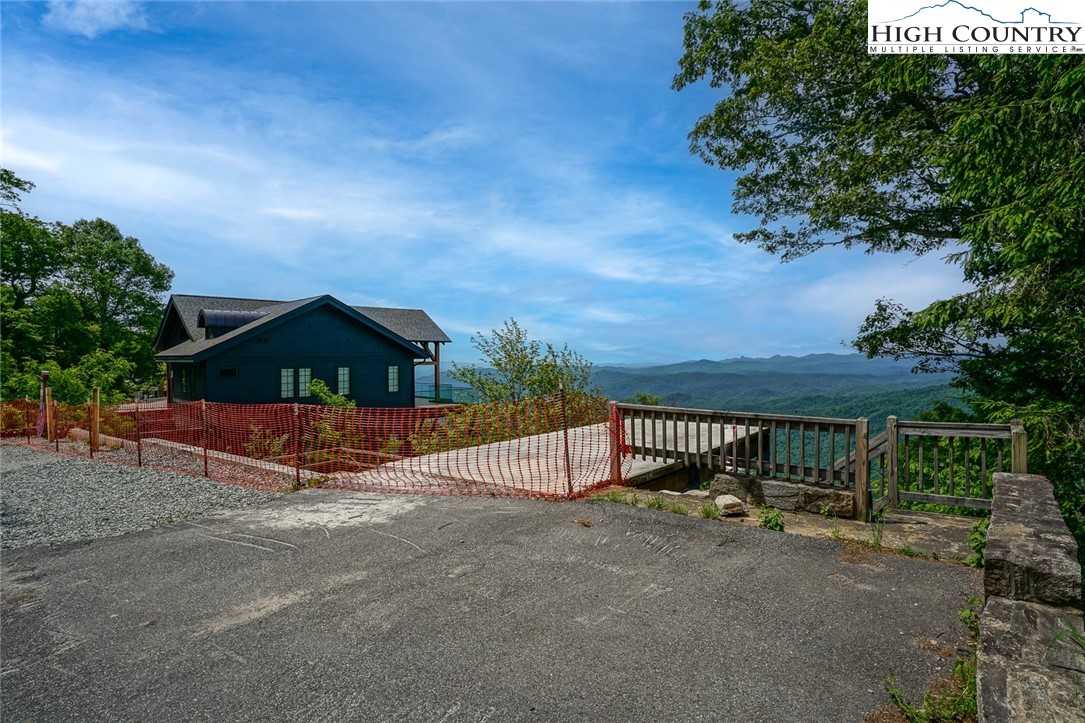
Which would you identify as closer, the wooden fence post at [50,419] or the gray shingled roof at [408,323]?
the wooden fence post at [50,419]

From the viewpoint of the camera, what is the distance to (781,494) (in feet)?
22.0

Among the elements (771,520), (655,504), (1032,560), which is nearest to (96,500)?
(655,504)

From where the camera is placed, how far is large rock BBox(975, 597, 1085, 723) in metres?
2.10

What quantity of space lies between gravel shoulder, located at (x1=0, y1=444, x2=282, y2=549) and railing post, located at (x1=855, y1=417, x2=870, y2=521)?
7.97 meters

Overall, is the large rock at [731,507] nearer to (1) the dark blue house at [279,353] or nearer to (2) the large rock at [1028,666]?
(2) the large rock at [1028,666]

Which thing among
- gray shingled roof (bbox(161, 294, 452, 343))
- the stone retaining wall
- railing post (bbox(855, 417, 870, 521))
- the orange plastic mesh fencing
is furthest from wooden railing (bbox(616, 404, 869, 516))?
gray shingled roof (bbox(161, 294, 452, 343))

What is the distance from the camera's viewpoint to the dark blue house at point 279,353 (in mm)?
21938

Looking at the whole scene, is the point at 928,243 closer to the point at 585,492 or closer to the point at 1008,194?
the point at 1008,194

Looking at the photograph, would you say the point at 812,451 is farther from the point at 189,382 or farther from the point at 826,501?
the point at 189,382

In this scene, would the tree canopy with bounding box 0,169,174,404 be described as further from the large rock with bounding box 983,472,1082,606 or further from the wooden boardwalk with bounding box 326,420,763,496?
the large rock with bounding box 983,472,1082,606

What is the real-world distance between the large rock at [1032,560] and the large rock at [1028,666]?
0.31ft

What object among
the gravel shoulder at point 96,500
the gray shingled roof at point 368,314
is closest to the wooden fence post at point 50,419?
the gravel shoulder at point 96,500

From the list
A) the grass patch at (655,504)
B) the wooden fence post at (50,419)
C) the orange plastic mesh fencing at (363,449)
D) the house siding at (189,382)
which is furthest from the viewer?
the house siding at (189,382)

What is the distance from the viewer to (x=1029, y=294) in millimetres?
7289
